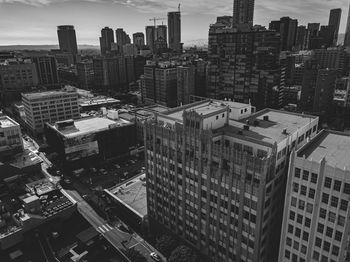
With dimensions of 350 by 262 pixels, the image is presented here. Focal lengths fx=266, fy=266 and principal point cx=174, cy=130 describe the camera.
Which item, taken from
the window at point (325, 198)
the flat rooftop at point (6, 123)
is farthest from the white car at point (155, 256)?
the flat rooftop at point (6, 123)

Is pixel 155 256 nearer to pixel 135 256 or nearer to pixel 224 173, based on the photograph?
pixel 135 256

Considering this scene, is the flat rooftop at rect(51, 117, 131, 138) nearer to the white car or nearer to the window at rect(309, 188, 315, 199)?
the white car

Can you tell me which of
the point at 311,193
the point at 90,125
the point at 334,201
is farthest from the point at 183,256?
the point at 90,125

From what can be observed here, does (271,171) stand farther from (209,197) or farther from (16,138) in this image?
(16,138)

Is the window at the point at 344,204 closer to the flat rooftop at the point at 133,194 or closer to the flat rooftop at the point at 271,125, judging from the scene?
the flat rooftop at the point at 271,125

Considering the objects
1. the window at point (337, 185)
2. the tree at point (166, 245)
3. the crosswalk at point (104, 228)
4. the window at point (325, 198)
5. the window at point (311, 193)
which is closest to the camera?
the window at point (337, 185)
